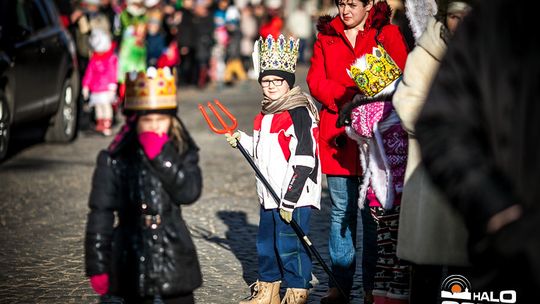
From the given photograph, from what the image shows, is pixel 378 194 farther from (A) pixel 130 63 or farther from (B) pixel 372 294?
(A) pixel 130 63

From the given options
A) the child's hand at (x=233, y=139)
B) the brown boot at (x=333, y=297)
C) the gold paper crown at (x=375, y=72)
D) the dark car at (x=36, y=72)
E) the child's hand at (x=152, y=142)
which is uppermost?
the dark car at (x=36, y=72)

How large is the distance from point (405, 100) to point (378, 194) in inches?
44.3

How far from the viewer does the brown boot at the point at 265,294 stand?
6367mm

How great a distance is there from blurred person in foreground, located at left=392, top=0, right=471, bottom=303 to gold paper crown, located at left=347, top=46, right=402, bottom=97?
95 cm

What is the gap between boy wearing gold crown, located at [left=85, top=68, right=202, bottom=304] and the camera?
4.89 meters

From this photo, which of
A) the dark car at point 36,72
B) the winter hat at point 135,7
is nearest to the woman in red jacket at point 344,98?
the dark car at point 36,72

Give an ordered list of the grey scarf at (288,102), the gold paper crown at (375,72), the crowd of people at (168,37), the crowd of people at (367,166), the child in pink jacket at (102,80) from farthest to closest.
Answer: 1. the crowd of people at (168,37)
2. the child in pink jacket at (102,80)
3. the grey scarf at (288,102)
4. the gold paper crown at (375,72)
5. the crowd of people at (367,166)

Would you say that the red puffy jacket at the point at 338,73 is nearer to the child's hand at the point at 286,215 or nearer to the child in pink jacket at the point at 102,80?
the child's hand at the point at 286,215

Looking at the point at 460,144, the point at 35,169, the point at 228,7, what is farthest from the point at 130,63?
the point at 460,144

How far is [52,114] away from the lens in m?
14.0

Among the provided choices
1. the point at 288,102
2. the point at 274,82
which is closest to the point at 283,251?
the point at 288,102

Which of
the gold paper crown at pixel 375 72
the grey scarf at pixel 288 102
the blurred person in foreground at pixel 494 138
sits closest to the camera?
the blurred person in foreground at pixel 494 138

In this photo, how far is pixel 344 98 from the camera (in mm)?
6324

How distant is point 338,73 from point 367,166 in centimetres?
71
